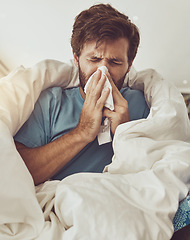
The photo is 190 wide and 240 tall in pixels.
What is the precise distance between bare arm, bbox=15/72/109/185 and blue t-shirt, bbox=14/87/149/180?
48 millimetres

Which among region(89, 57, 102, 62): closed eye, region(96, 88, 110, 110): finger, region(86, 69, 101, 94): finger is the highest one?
region(89, 57, 102, 62): closed eye

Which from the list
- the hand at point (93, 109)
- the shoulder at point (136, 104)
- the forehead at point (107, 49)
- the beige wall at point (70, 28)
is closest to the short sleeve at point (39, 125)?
the hand at point (93, 109)

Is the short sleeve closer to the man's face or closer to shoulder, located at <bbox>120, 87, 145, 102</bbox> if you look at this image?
the man's face

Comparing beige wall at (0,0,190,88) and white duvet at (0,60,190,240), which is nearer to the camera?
white duvet at (0,60,190,240)

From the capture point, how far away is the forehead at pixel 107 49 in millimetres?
756

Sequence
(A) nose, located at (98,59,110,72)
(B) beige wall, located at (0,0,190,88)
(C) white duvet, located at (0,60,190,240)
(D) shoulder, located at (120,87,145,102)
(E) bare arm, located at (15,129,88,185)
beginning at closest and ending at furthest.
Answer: (C) white duvet, located at (0,60,190,240) < (E) bare arm, located at (15,129,88,185) < (A) nose, located at (98,59,110,72) < (D) shoulder, located at (120,87,145,102) < (B) beige wall, located at (0,0,190,88)

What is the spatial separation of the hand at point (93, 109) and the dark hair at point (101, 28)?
203 millimetres

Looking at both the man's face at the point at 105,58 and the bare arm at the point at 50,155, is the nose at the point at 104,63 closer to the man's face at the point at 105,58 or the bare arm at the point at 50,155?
the man's face at the point at 105,58

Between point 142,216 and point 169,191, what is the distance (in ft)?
0.27

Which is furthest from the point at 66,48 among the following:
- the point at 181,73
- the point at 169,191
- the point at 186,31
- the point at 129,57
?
the point at 169,191

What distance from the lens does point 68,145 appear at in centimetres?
64

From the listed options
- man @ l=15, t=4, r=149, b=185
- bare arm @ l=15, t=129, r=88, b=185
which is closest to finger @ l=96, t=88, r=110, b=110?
man @ l=15, t=4, r=149, b=185

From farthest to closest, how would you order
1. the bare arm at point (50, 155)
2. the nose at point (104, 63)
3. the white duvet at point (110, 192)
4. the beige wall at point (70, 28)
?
the beige wall at point (70, 28)
the nose at point (104, 63)
the bare arm at point (50, 155)
the white duvet at point (110, 192)

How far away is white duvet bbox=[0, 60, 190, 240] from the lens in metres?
0.33
